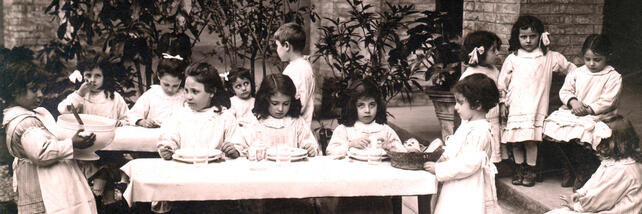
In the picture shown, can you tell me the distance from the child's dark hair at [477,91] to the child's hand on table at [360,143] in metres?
0.80

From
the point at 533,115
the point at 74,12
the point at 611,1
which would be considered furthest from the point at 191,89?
the point at 611,1

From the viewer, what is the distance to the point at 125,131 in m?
6.27

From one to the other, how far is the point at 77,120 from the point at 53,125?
0.15m

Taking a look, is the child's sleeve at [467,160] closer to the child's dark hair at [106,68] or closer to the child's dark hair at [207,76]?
the child's dark hair at [207,76]

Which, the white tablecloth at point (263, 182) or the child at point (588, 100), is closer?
the white tablecloth at point (263, 182)

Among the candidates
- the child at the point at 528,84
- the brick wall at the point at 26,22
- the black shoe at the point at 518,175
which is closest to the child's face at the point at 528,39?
the child at the point at 528,84

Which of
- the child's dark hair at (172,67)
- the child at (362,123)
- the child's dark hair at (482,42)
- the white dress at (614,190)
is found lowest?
the white dress at (614,190)

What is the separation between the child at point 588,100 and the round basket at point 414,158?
184 centimetres

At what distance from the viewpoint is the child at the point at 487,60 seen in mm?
6887

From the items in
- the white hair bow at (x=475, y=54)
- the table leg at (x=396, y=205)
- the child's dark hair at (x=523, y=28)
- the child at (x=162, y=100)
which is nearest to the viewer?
the table leg at (x=396, y=205)

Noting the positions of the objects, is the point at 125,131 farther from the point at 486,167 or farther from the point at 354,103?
the point at 486,167

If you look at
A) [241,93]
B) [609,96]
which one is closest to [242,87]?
[241,93]

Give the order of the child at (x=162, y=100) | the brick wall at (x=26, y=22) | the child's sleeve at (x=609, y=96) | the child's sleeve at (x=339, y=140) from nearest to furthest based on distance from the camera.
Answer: the child's sleeve at (x=339, y=140), the child's sleeve at (x=609, y=96), the child at (x=162, y=100), the brick wall at (x=26, y=22)

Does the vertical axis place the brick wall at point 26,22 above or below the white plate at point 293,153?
above
